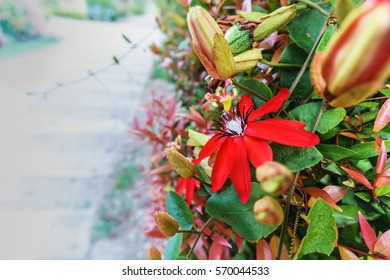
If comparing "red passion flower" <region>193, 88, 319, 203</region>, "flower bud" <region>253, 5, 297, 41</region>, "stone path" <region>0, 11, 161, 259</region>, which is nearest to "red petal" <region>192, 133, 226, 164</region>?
"red passion flower" <region>193, 88, 319, 203</region>

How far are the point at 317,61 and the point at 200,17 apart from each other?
99mm

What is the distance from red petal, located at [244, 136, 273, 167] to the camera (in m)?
0.25

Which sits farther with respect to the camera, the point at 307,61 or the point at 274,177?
the point at 307,61

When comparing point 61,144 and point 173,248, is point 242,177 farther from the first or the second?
point 61,144

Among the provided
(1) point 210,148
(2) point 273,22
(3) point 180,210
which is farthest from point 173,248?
(2) point 273,22

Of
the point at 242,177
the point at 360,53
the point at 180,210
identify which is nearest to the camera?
the point at 360,53

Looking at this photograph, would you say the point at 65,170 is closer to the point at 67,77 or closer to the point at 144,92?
the point at 67,77

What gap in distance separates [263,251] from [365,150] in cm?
13

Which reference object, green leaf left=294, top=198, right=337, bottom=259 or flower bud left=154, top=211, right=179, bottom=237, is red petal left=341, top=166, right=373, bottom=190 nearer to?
green leaf left=294, top=198, right=337, bottom=259

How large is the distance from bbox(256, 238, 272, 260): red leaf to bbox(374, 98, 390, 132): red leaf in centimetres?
15

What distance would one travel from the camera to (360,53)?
6.3 inches

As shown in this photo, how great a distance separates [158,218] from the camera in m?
0.32

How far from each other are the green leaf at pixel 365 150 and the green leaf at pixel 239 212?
4.1 inches
